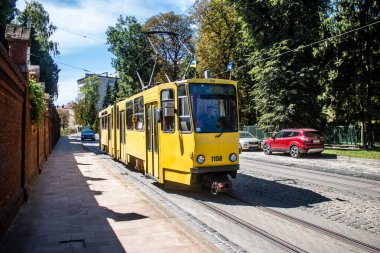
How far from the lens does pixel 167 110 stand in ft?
34.1

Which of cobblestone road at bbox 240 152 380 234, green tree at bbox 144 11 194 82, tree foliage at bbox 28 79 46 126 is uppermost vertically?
green tree at bbox 144 11 194 82

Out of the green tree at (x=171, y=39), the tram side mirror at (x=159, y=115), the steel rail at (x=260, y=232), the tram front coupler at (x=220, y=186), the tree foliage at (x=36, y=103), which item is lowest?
the steel rail at (x=260, y=232)

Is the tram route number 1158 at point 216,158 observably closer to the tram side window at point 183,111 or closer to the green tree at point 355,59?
the tram side window at point 183,111

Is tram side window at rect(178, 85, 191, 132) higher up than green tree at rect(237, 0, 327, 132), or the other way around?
green tree at rect(237, 0, 327, 132)

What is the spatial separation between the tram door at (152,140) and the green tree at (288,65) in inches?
699

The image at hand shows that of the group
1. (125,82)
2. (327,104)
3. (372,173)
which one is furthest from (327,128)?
(125,82)

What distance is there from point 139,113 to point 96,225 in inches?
263

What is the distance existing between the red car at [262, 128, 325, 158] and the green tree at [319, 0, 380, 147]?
6.69m

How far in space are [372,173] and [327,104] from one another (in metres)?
17.3

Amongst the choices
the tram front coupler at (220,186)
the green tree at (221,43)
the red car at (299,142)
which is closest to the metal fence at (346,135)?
the red car at (299,142)

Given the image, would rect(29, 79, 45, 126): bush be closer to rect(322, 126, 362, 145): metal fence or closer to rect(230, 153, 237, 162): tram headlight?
rect(230, 153, 237, 162): tram headlight

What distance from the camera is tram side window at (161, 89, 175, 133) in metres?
10.3

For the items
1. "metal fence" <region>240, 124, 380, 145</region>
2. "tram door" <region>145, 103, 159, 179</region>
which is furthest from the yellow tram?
"metal fence" <region>240, 124, 380, 145</region>

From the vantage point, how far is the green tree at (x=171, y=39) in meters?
49.3
